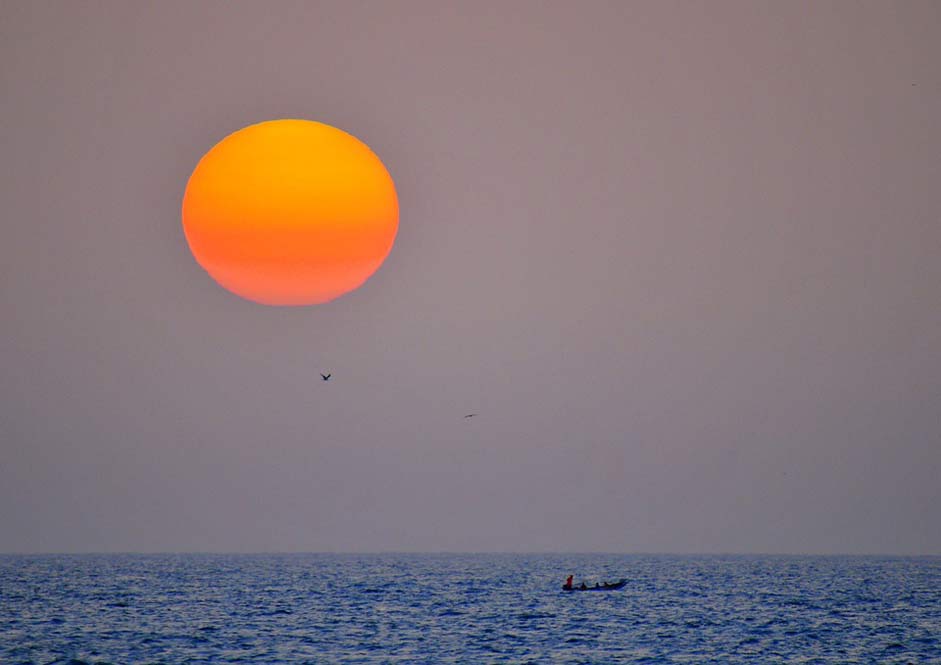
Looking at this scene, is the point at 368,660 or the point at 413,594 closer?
the point at 368,660

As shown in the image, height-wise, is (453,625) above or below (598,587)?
below

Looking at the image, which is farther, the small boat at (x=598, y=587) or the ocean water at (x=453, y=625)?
the small boat at (x=598, y=587)

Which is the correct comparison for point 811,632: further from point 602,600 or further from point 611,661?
point 602,600

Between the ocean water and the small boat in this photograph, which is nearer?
the ocean water

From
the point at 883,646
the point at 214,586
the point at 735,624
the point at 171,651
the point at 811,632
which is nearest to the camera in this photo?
the point at 171,651

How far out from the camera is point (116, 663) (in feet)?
197

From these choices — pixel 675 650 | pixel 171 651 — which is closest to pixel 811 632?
pixel 675 650

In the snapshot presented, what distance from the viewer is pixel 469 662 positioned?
61844mm

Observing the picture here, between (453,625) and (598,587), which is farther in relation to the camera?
(598,587)

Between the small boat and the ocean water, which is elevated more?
the small boat

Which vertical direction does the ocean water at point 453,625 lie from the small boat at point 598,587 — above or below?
below

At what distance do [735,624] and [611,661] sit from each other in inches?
999

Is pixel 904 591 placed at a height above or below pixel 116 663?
above

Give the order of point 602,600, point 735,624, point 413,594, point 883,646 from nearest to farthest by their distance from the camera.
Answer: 1. point 883,646
2. point 735,624
3. point 602,600
4. point 413,594
